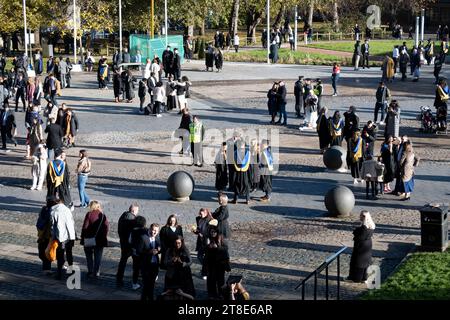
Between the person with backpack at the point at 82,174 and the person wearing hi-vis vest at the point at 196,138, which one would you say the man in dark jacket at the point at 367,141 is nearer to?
the person wearing hi-vis vest at the point at 196,138

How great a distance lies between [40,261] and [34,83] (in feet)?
60.5

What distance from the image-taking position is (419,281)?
51.6 ft

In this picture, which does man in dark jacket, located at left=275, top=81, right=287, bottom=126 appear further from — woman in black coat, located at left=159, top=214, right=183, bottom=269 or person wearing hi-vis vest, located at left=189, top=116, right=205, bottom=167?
woman in black coat, located at left=159, top=214, right=183, bottom=269

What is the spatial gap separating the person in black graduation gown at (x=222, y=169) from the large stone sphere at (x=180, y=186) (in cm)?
78

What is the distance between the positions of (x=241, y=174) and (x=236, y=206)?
75cm

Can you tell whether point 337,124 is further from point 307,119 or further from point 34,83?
point 34,83

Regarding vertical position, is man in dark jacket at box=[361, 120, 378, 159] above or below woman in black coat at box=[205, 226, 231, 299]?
above

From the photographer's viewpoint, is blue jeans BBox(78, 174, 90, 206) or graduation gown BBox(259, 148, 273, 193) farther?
graduation gown BBox(259, 148, 273, 193)

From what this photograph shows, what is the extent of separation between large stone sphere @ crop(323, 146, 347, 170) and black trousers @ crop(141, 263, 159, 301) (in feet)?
35.7

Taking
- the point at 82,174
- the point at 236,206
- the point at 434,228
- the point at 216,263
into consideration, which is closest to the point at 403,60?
the point at 236,206

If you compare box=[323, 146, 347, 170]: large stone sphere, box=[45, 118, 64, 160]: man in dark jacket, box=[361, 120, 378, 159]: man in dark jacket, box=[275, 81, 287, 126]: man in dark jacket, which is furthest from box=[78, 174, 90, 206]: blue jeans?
box=[275, 81, 287, 126]: man in dark jacket

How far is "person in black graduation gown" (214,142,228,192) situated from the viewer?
2241cm

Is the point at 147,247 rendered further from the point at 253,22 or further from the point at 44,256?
the point at 253,22

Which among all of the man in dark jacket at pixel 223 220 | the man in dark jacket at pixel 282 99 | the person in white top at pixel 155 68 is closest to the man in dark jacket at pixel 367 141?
the man in dark jacket at pixel 223 220
